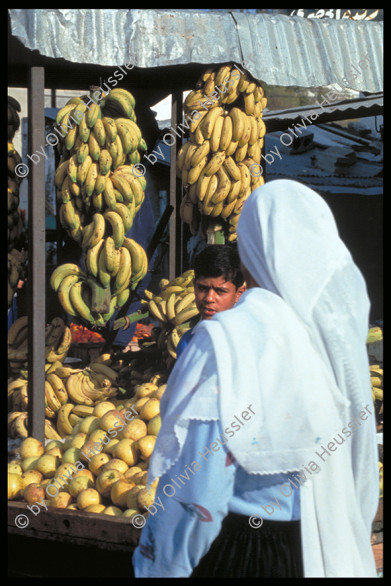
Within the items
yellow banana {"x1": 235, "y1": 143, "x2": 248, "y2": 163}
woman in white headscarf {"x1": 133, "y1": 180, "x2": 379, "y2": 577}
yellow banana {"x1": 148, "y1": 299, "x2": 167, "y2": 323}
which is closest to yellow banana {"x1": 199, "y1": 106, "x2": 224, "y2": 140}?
yellow banana {"x1": 235, "y1": 143, "x2": 248, "y2": 163}

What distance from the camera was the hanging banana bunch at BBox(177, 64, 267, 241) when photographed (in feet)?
13.3

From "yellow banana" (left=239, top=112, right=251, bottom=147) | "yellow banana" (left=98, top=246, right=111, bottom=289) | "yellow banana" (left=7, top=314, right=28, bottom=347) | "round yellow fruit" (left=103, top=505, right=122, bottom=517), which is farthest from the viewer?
"yellow banana" (left=7, top=314, right=28, bottom=347)

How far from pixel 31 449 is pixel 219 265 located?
1.54 m

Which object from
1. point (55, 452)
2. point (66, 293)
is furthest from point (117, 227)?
point (55, 452)

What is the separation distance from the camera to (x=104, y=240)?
12.9 ft

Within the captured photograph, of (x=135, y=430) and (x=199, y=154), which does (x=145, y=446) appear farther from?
(x=199, y=154)

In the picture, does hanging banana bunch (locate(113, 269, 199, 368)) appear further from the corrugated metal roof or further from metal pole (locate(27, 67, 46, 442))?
the corrugated metal roof

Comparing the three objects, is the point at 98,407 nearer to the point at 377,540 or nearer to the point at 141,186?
the point at 141,186

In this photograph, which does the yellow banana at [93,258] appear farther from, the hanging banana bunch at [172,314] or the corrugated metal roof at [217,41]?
the corrugated metal roof at [217,41]

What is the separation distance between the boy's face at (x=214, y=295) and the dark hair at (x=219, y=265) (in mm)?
23

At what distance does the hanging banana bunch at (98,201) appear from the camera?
388 cm

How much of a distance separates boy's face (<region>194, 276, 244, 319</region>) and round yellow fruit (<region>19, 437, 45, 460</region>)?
52.5 inches
